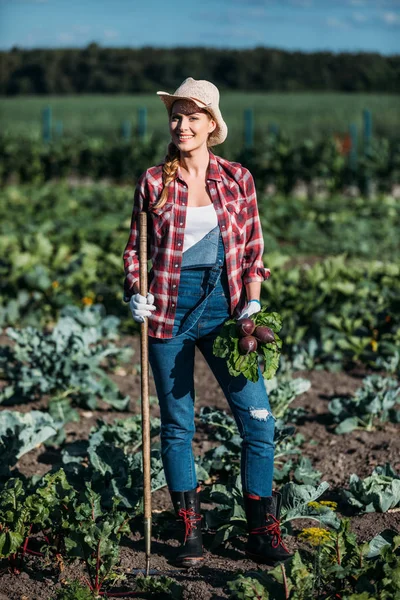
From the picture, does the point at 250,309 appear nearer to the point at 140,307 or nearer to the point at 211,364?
the point at 211,364

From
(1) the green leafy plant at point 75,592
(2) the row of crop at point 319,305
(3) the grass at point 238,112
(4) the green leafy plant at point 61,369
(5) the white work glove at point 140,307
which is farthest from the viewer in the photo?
(3) the grass at point 238,112

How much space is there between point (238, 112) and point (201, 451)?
39.7 meters

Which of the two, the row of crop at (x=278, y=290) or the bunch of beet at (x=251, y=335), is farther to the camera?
the row of crop at (x=278, y=290)

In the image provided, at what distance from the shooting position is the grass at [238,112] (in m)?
34.2

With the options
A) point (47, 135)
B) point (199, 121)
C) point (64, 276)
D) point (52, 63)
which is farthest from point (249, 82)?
point (199, 121)

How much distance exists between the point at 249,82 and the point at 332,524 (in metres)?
44.2

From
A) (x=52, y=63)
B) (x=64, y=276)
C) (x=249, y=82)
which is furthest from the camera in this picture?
(x=249, y=82)

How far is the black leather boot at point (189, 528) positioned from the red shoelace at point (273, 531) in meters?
0.23

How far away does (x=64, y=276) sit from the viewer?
7.16 m

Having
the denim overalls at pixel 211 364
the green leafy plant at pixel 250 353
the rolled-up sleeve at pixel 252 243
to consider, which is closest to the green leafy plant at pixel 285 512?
the denim overalls at pixel 211 364

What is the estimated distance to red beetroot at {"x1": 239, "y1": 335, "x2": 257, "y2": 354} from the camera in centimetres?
311

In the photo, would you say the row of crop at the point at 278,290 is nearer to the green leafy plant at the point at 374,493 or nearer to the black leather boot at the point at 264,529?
the green leafy plant at the point at 374,493

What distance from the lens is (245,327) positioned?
10.3 feet

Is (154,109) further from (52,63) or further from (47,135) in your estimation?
(47,135)
